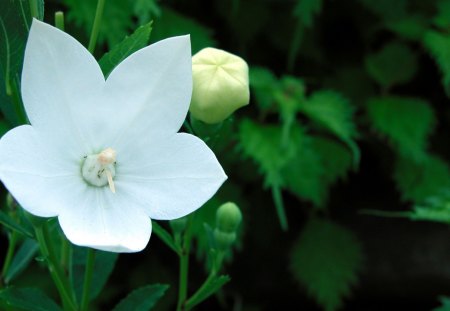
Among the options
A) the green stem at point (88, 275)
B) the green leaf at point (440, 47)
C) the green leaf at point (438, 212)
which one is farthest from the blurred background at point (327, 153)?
the green stem at point (88, 275)

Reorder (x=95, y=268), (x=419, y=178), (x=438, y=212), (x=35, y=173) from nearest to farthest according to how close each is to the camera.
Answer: (x=35, y=173) < (x=95, y=268) < (x=438, y=212) < (x=419, y=178)

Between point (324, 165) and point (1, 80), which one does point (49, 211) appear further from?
point (324, 165)

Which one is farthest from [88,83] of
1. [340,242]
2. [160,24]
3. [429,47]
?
[340,242]

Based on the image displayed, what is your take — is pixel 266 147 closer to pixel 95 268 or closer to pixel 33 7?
pixel 95 268

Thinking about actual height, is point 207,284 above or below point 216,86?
below

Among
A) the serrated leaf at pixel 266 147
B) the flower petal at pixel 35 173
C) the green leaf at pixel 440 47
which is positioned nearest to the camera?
the flower petal at pixel 35 173

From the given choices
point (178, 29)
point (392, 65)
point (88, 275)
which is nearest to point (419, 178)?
point (392, 65)

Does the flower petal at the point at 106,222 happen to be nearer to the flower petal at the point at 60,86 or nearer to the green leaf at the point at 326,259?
the flower petal at the point at 60,86
